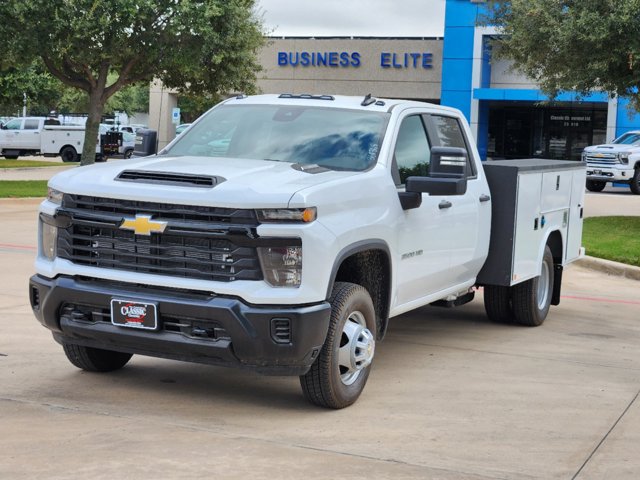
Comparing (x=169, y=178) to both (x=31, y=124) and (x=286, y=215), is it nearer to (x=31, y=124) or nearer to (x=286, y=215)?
(x=286, y=215)

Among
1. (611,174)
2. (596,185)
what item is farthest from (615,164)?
(596,185)

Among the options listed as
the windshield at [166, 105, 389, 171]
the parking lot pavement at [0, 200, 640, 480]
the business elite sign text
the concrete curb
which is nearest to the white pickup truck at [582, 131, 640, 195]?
the concrete curb

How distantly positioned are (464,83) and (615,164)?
58.3 feet

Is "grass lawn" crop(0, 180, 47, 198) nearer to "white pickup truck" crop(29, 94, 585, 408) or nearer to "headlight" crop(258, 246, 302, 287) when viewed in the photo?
"white pickup truck" crop(29, 94, 585, 408)

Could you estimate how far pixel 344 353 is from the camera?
637 centimetres

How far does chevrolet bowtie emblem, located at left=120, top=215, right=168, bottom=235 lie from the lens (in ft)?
19.7

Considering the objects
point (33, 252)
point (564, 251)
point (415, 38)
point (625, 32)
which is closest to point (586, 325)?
point (564, 251)

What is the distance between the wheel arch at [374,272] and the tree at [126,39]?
19.2 meters

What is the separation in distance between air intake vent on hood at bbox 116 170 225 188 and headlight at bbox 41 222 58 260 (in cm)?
60

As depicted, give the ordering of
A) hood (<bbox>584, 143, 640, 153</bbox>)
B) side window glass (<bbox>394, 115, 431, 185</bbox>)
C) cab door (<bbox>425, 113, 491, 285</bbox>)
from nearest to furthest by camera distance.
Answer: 1. side window glass (<bbox>394, 115, 431, 185</bbox>)
2. cab door (<bbox>425, 113, 491, 285</bbox>)
3. hood (<bbox>584, 143, 640, 153</bbox>)

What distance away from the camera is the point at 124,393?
21.8 ft

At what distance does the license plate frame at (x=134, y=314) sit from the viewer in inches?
236

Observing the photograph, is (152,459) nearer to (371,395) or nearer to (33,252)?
(371,395)

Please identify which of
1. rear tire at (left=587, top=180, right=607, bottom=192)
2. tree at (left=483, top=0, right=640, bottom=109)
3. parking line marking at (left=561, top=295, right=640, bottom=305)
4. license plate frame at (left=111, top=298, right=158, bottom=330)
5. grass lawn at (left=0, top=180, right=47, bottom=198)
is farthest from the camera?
rear tire at (left=587, top=180, right=607, bottom=192)
